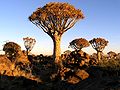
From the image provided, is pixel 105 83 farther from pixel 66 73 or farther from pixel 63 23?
pixel 63 23

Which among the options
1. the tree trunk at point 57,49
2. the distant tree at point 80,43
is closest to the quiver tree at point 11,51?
the tree trunk at point 57,49

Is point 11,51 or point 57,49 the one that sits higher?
point 11,51

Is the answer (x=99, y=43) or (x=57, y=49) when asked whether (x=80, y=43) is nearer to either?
(x=99, y=43)

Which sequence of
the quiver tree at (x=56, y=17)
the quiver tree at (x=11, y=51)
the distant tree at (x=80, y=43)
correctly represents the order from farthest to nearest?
1. the distant tree at (x=80, y=43)
2. the quiver tree at (x=11, y=51)
3. the quiver tree at (x=56, y=17)

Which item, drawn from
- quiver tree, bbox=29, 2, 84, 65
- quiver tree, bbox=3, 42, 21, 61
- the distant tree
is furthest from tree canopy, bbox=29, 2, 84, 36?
the distant tree

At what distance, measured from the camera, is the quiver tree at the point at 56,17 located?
22609 mm

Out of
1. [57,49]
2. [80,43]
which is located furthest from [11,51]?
[80,43]

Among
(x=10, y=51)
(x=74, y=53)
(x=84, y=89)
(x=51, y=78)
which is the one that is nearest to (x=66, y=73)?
(x=51, y=78)

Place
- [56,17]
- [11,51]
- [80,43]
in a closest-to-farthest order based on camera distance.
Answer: [56,17] < [11,51] < [80,43]

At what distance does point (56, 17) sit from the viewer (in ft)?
74.9

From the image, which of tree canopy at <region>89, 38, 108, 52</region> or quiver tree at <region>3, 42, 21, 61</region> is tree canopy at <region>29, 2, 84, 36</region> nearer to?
quiver tree at <region>3, 42, 21, 61</region>

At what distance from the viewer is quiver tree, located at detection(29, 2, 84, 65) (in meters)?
22.6

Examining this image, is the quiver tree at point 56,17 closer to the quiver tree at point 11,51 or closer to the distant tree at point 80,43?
the quiver tree at point 11,51

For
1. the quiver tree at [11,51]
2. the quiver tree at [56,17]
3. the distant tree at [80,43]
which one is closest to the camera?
the quiver tree at [56,17]
